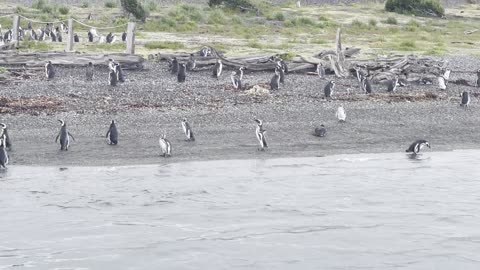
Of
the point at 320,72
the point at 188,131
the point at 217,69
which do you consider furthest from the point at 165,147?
the point at 320,72

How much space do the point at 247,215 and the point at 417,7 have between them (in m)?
35.5

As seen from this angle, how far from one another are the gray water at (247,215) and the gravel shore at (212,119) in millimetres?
581

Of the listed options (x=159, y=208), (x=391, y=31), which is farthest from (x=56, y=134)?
(x=391, y=31)

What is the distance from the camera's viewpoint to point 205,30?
32844 mm

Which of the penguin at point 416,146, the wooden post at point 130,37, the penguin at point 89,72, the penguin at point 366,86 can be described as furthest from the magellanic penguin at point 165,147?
the wooden post at point 130,37

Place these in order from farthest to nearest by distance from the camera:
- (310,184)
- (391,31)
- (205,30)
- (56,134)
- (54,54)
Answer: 1. (391,31)
2. (205,30)
3. (54,54)
4. (56,134)
5. (310,184)

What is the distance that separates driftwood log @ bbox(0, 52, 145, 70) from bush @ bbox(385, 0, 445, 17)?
26462 mm

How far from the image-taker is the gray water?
10.6m

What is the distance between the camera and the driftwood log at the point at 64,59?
20531mm

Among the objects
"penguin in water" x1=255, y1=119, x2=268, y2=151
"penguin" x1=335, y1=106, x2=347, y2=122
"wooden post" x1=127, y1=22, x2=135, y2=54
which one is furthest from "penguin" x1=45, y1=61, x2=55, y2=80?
"penguin" x1=335, y1=106, x2=347, y2=122

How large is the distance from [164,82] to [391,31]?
1811cm

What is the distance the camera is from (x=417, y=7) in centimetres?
4578

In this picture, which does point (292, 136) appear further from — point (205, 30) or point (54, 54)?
point (205, 30)

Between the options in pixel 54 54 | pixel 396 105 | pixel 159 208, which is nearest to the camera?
pixel 159 208
